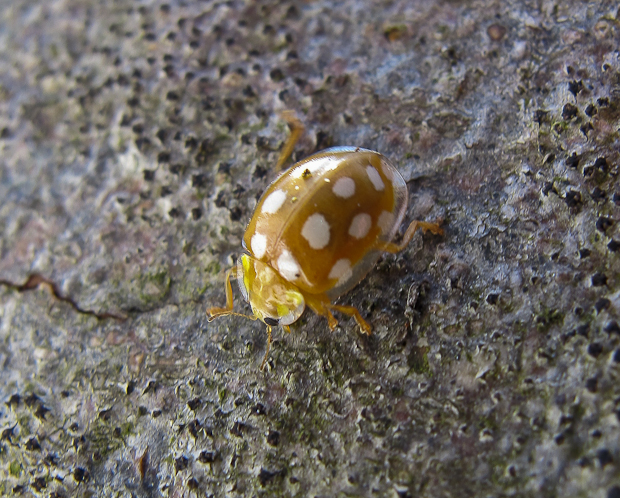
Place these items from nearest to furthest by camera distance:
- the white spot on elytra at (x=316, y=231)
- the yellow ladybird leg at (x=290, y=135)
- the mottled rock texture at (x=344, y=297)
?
the mottled rock texture at (x=344, y=297), the white spot on elytra at (x=316, y=231), the yellow ladybird leg at (x=290, y=135)

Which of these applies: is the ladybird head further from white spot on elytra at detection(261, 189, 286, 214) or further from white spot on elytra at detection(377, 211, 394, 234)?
white spot on elytra at detection(377, 211, 394, 234)

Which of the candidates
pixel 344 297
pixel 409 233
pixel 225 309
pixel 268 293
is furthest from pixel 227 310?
pixel 409 233

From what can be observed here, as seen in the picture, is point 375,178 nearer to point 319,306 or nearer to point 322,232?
point 322,232

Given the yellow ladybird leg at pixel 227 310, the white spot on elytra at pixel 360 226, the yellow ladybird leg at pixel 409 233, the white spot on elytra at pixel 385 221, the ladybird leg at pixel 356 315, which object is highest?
the white spot on elytra at pixel 360 226

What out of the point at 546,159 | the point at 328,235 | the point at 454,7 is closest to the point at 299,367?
the point at 328,235

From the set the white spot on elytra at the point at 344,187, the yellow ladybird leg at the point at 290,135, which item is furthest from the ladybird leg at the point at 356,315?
the yellow ladybird leg at the point at 290,135

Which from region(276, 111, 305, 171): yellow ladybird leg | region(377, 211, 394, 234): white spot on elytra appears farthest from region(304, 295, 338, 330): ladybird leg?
region(276, 111, 305, 171): yellow ladybird leg

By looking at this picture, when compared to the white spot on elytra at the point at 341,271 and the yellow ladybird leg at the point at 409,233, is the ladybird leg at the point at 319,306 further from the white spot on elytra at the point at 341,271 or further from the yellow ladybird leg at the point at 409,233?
the yellow ladybird leg at the point at 409,233
